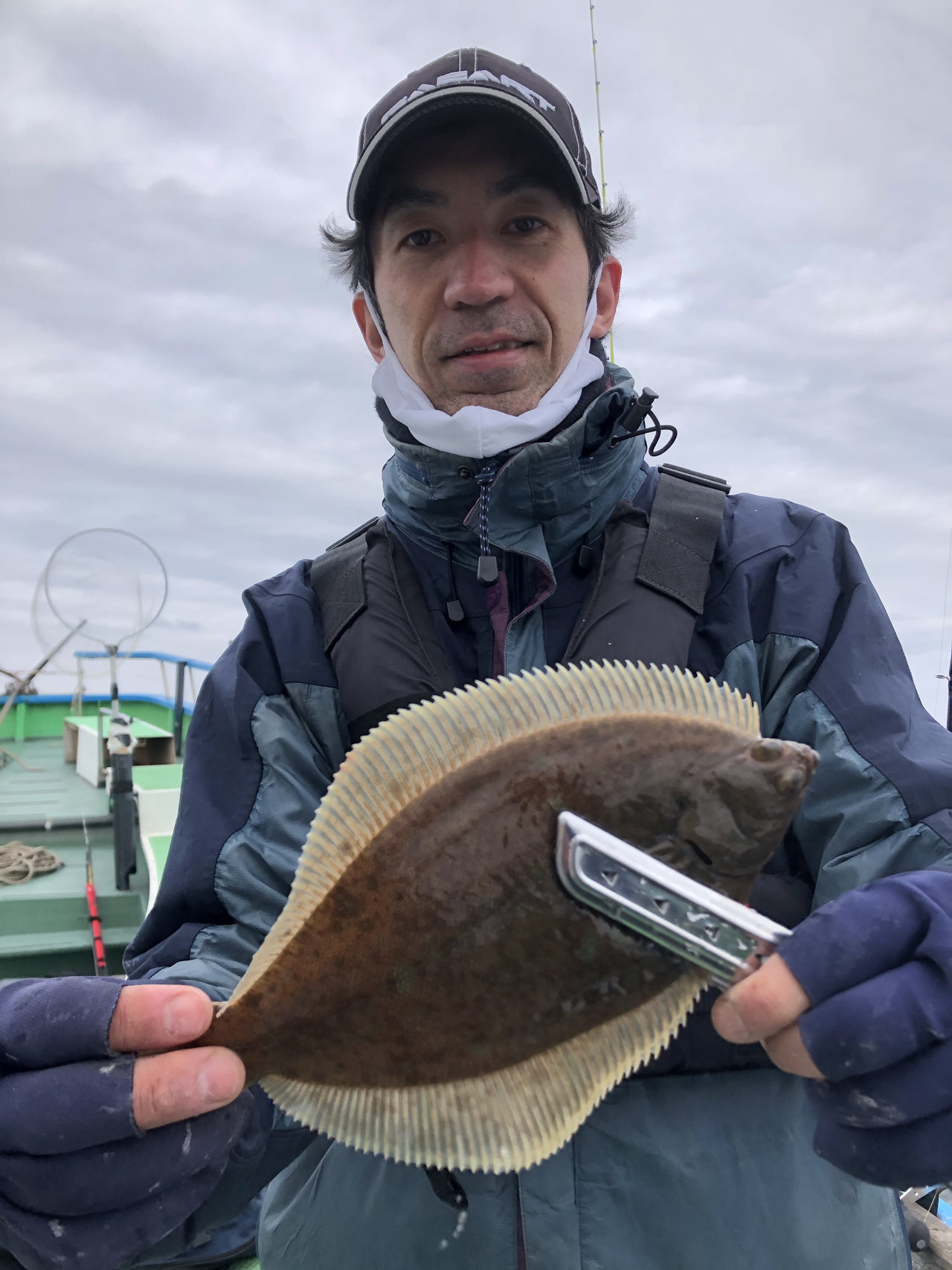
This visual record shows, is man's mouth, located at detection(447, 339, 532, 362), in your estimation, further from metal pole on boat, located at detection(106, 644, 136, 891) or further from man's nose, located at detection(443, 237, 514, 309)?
metal pole on boat, located at detection(106, 644, 136, 891)

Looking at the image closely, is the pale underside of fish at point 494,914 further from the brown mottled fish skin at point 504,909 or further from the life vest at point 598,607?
the life vest at point 598,607

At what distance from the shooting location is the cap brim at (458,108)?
211 centimetres

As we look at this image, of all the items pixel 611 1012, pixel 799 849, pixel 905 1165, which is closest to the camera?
pixel 905 1165

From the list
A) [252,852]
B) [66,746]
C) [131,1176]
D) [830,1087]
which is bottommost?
[66,746]

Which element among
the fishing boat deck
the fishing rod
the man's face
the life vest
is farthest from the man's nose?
the fishing boat deck

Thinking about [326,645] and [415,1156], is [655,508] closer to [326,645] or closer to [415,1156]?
[326,645]

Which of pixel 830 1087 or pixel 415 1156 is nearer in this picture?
pixel 830 1087

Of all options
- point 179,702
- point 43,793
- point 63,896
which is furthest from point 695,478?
point 43,793

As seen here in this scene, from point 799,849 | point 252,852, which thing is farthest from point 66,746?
point 799,849

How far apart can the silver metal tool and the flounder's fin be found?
17 cm

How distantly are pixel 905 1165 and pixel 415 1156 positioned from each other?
0.82 m

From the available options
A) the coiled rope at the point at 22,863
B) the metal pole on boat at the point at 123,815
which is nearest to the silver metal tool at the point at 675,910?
the metal pole on boat at the point at 123,815

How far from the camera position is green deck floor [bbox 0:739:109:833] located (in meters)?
8.02

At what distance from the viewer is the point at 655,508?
2166mm
